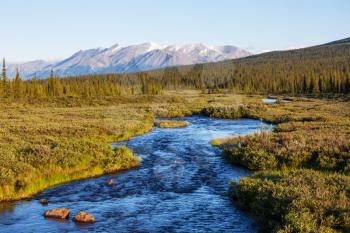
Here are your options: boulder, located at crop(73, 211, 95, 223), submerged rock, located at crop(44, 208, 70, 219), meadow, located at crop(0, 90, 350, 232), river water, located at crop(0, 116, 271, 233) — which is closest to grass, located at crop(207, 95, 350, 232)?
meadow, located at crop(0, 90, 350, 232)

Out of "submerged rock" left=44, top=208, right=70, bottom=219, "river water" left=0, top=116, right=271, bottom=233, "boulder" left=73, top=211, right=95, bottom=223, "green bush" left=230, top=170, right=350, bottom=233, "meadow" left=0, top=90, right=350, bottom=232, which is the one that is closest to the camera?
"green bush" left=230, top=170, right=350, bottom=233

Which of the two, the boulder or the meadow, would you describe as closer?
the meadow

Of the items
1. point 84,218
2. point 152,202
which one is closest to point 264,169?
point 152,202

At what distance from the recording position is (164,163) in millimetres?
28078

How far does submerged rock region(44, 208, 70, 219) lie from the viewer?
16.9 meters

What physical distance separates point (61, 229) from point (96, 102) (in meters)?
80.1

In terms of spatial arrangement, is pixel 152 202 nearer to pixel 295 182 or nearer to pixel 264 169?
pixel 295 182

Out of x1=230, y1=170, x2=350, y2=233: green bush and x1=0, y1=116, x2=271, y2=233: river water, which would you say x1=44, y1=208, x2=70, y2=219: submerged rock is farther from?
x1=230, y1=170, x2=350, y2=233: green bush

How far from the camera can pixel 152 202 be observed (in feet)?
62.6

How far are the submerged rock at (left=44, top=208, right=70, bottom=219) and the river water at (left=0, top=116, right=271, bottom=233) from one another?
41 cm

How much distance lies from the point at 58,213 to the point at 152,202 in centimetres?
438

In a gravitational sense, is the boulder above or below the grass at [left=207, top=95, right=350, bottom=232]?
below

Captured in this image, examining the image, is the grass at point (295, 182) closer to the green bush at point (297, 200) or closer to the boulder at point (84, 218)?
the green bush at point (297, 200)

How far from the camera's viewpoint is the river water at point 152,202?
15.9m
